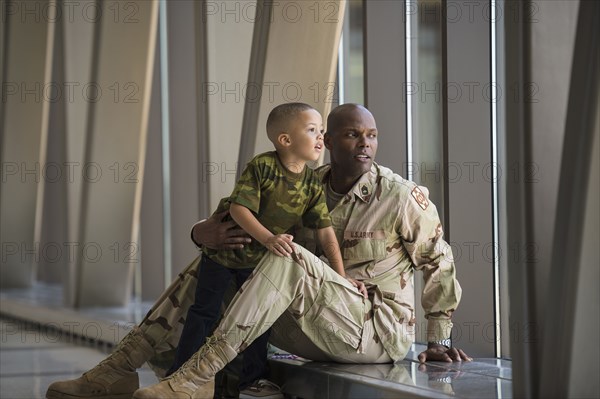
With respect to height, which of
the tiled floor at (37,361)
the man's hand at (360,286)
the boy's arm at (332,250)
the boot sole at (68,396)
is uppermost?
the boy's arm at (332,250)

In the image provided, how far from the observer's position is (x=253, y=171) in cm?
407

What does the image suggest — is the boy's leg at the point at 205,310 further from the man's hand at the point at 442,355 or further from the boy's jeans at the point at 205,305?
the man's hand at the point at 442,355

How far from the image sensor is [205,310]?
4207mm

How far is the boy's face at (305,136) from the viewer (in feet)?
13.3

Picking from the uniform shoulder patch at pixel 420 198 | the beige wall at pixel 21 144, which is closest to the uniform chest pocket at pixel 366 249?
the uniform shoulder patch at pixel 420 198

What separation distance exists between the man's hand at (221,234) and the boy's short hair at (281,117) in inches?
15.9

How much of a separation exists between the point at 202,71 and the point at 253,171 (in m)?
2.31

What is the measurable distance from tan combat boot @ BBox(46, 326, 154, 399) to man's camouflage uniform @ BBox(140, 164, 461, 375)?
0.26 feet

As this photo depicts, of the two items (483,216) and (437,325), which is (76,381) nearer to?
(437,325)

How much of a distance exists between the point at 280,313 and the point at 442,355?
80cm

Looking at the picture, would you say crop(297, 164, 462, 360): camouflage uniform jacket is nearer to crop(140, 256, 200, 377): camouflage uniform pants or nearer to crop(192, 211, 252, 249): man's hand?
crop(192, 211, 252, 249): man's hand

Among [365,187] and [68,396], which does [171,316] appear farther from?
[365,187]

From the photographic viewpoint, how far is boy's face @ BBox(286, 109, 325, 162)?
160 inches

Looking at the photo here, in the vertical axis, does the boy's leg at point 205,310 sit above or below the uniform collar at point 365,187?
below
